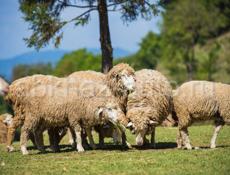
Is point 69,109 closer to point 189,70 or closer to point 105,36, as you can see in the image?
point 105,36

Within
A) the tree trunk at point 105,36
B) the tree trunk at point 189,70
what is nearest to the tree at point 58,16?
the tree trunk at point 105,36

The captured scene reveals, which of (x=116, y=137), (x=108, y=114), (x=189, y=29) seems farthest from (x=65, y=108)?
(x=189, y=29)

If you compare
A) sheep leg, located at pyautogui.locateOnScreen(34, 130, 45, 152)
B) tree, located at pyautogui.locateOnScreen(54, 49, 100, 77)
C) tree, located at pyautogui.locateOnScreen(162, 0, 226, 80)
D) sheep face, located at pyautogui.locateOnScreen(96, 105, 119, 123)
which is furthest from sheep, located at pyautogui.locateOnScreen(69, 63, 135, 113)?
tree, located at pyautogui.locateOnScreen(54, 49, 100, 77)

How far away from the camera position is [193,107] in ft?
46.8

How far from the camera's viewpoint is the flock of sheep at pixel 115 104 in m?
14.4

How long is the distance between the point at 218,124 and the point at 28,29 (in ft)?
41.1

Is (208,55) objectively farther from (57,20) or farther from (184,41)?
(57,20)

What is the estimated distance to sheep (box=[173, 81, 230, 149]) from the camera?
14.2m

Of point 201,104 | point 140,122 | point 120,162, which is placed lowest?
point 120,162

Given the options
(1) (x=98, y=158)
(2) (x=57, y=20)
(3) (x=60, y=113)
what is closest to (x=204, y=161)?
(1) (x=98, y=158)

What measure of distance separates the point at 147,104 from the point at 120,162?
298 cm

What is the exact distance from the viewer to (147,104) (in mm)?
14734

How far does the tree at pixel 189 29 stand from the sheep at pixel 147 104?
51502mm

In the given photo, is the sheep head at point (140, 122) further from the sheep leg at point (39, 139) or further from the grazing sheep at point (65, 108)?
the sheep leg at point (39, 139)
